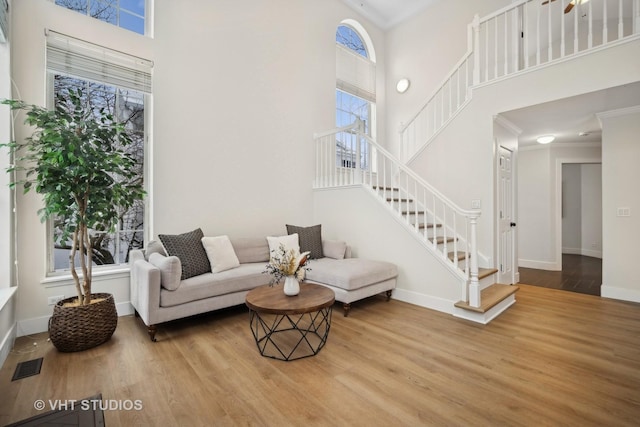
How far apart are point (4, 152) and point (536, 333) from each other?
5.03 m

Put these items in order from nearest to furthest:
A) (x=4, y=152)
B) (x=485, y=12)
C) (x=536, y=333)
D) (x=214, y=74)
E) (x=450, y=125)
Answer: (x=4, y=152) < (x=536, y=333) < (x=214, y=74) < (x=450, y=125) < (x=485, y=12)

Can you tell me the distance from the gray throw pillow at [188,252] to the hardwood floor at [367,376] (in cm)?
56

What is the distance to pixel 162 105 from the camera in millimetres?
3547

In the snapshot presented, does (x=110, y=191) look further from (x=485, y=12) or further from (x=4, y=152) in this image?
(x=485, y=12)

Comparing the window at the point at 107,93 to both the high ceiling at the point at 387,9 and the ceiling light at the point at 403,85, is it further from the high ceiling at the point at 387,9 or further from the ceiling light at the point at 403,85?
the ceiling light at the point at 403,85

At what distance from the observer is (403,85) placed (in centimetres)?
620

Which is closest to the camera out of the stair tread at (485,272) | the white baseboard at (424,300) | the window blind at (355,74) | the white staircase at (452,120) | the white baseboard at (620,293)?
the white staircase at (452,120)

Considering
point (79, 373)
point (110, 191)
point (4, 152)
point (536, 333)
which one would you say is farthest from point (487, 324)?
point (4, 152)

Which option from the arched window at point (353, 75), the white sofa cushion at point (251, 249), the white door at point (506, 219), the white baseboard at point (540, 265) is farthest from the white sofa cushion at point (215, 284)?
the white baseboard at point (540, 265)

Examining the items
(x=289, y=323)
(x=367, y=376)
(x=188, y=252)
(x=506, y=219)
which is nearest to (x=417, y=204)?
(x=506, y=219)

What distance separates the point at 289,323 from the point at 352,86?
4756mm

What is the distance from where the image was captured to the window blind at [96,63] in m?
2.92

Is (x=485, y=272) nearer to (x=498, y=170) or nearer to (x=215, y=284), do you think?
(x=498, y=170)

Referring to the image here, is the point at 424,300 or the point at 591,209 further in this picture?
the point at 591,209
